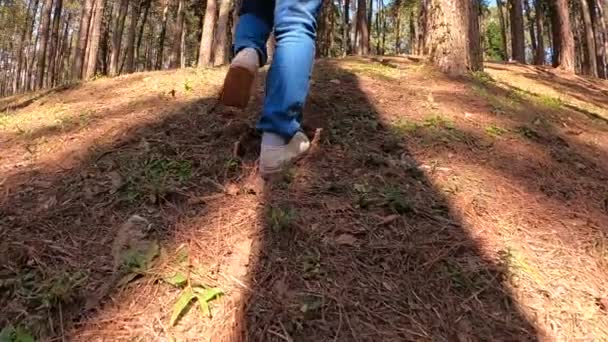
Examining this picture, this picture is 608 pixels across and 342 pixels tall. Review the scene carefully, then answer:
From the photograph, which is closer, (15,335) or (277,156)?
(15,335)

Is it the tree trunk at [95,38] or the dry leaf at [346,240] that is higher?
the tree trunk at [95,38]

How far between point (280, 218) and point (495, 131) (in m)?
1.83

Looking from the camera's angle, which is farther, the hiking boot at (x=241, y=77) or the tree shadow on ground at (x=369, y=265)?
the hiking boot at (x=241, y=77)

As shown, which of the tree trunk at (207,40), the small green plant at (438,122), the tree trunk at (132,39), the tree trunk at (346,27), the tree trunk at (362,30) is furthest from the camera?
the tree trunk at (346,27)

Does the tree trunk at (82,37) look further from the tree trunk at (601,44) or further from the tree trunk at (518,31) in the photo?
the tree trunk at (601,44)

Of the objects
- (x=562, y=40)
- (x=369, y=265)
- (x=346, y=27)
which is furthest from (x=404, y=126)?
(x=346, y=27)

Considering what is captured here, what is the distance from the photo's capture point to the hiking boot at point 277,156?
2373 millimetres

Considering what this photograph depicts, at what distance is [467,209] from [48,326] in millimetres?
1717

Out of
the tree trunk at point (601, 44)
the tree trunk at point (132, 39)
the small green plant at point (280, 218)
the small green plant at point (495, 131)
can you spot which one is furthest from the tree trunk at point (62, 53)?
the small green plant at point (280, 218)

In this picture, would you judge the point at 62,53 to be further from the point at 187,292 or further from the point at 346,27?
the point at 187,292

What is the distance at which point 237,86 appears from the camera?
7.91 ft

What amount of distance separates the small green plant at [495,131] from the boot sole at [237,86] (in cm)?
161

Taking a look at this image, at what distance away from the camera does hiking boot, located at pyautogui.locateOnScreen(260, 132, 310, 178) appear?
237 centimetres

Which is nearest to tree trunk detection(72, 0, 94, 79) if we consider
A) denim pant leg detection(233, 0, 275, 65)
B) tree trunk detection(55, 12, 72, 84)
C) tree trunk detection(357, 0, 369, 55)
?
tree trunk detection(357, 0, 369, 55)
